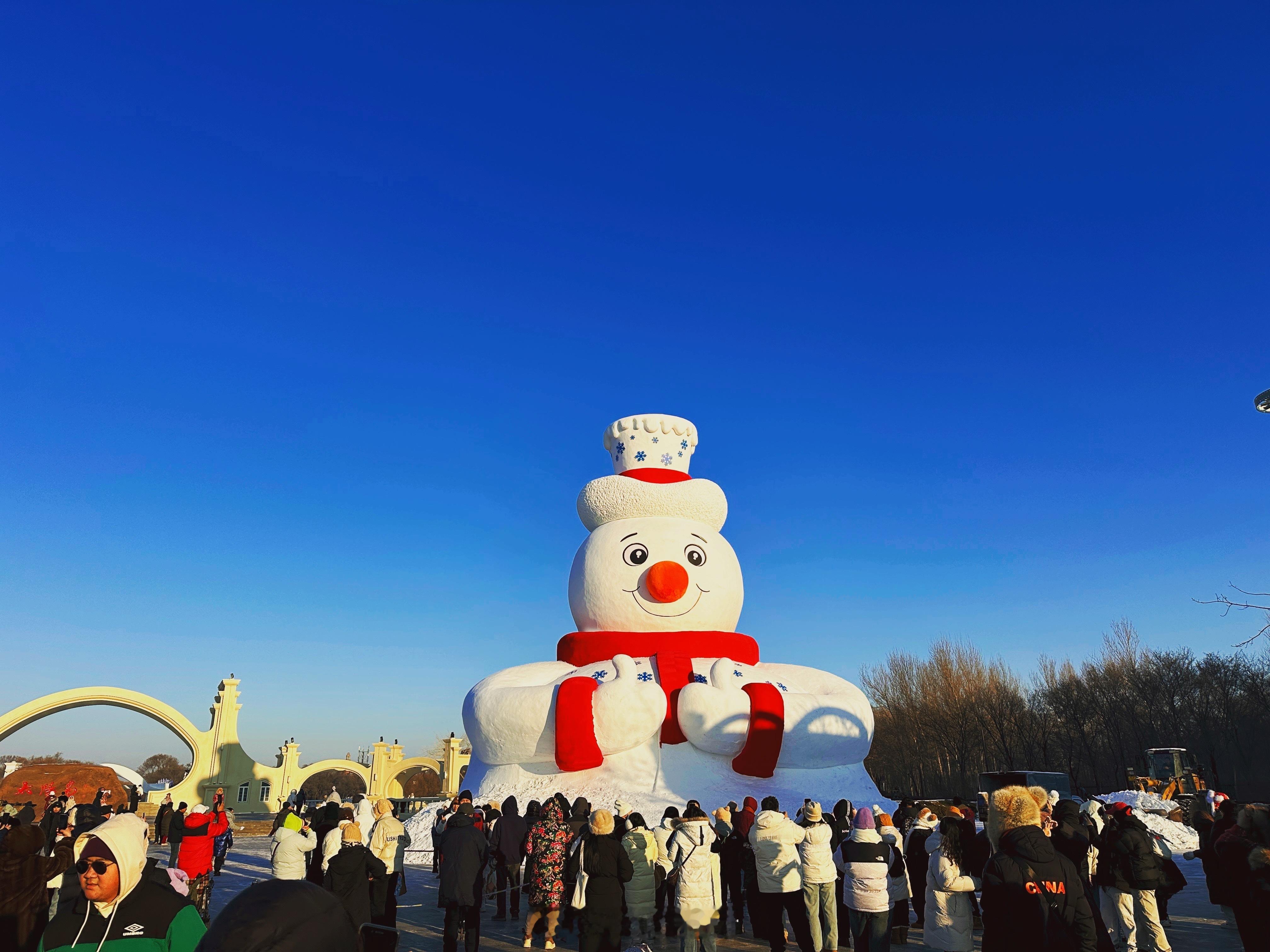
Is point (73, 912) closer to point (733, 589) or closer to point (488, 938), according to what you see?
point (488, 938)

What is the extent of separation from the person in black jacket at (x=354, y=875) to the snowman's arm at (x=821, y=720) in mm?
9239

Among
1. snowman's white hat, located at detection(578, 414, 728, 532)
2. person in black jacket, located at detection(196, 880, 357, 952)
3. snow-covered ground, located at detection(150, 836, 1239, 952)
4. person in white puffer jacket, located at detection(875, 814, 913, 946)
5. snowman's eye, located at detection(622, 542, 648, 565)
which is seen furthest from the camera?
snowman's white hat, located at detection(578, 414, 728, 532)

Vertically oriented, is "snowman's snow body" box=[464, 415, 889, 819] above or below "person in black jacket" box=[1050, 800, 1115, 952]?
above

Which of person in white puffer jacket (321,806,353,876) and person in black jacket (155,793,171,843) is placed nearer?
person in white puffer jacket (321,806,353,876)

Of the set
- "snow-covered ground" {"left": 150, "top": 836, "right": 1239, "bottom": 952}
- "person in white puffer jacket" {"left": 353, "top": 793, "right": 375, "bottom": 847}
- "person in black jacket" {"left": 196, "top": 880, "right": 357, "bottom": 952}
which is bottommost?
"snow-covered ground" {"left": 150, "top": 836, "right": 1239, "bottom": 952}

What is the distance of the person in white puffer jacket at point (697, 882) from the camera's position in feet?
21.8

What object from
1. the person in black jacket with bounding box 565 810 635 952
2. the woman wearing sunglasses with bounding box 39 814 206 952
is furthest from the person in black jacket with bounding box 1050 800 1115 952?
the woman wearing sunglasses with bounding box 39 814 206 952

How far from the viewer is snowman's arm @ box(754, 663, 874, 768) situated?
14406mm

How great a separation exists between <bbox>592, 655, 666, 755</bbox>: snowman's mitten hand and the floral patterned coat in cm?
576

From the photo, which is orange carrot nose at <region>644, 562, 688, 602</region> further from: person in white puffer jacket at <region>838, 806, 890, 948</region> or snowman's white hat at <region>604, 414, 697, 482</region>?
person in white puffer jacket at <region>838, 806, 890, 948</region>

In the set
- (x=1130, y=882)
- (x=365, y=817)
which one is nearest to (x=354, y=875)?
(x=365, y=817)

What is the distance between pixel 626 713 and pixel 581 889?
24.9ft

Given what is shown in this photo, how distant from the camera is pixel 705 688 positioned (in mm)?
14078

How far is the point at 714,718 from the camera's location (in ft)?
45.5
